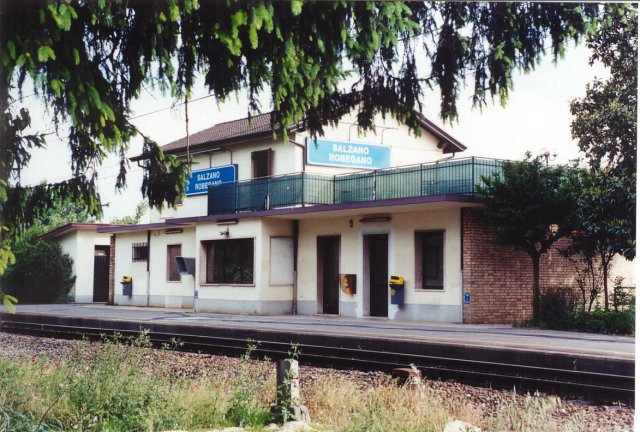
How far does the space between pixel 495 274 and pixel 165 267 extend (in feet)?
39.2

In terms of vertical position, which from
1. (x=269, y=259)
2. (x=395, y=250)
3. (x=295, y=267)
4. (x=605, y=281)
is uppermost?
(x=395, y=250)

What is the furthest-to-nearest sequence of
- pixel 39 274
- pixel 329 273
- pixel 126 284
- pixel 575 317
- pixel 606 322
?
pixel 329 273
pixel 126 284
pixel 575 317
pixel 606 322
pixel 39 274

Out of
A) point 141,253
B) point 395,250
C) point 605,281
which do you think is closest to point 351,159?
point 395,250

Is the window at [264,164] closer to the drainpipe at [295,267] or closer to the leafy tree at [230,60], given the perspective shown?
the drainpipe at [295,267]

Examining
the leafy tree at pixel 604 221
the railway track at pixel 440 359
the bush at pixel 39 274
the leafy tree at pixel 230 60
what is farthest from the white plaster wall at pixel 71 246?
the leafy tree at pixel 604 221

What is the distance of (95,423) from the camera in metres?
6.18

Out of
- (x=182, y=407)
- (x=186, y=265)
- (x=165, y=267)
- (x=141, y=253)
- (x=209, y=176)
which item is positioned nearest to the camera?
(x=182, y=407)

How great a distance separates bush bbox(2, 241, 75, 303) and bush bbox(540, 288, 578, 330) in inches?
405

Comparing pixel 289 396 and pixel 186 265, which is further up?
pixel 186 265

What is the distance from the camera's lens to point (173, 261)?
89.3ft

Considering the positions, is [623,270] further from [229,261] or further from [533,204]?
[229,261]

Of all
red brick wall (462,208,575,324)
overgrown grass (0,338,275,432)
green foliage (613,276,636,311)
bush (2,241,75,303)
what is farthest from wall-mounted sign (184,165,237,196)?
green foliage (613,276,636,311)

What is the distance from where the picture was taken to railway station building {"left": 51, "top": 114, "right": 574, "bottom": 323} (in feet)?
62.8

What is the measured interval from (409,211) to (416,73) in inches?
518
